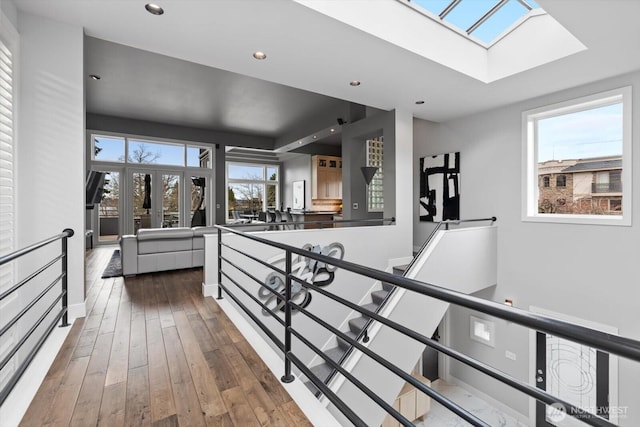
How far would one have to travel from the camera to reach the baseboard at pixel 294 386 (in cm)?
153

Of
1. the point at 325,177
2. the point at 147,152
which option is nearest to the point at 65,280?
the point at 147,152

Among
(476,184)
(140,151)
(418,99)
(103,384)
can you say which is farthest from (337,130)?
(103,384)

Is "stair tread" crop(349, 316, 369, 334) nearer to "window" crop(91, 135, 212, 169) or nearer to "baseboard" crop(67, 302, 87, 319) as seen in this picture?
"baseboard" crop(67, 302, 87, 319)

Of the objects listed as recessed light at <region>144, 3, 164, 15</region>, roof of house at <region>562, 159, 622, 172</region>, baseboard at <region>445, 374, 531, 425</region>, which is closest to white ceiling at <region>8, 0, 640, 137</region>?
recessed light at <region>144, 3, 164, 15</region>

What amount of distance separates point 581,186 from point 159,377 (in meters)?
5.32

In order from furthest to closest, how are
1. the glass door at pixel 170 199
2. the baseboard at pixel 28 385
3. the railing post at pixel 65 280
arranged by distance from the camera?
1. the glass door at pixel 170 199
2. the railing post at pixel 65 280
3. the baseboard at pixel 28 385

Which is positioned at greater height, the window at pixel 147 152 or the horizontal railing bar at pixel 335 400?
the window at pixel 147 152

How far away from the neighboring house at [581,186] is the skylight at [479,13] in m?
2.10

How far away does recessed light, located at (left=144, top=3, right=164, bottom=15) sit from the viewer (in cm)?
243

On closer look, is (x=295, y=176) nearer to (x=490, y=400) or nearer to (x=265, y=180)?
(x=265, y=180)

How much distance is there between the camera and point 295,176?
1061 centimetres

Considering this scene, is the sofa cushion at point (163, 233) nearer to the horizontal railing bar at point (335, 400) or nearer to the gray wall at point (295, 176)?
the horizontal railing bar at point (335, 400)

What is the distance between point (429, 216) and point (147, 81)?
18.2ft

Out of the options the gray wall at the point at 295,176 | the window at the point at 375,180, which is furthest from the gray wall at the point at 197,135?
the window at the point at 375,180
